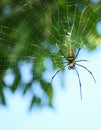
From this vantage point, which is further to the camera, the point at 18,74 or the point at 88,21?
the point at 18,74

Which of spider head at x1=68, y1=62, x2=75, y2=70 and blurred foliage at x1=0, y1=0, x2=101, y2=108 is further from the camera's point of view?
spider head at x1=68, y1=62, x2=75, y2=70

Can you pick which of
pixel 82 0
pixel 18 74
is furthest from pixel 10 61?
pixel 82 0

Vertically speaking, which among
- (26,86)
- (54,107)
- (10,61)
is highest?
(10,61)

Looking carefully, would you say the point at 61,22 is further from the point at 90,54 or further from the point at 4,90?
the point at 4,90

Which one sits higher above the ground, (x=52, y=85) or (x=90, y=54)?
(x=90, y=54)

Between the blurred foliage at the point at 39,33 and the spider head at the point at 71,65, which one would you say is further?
the spider head at the point at 71,65

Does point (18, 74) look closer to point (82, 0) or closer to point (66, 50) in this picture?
point (66, 50)
